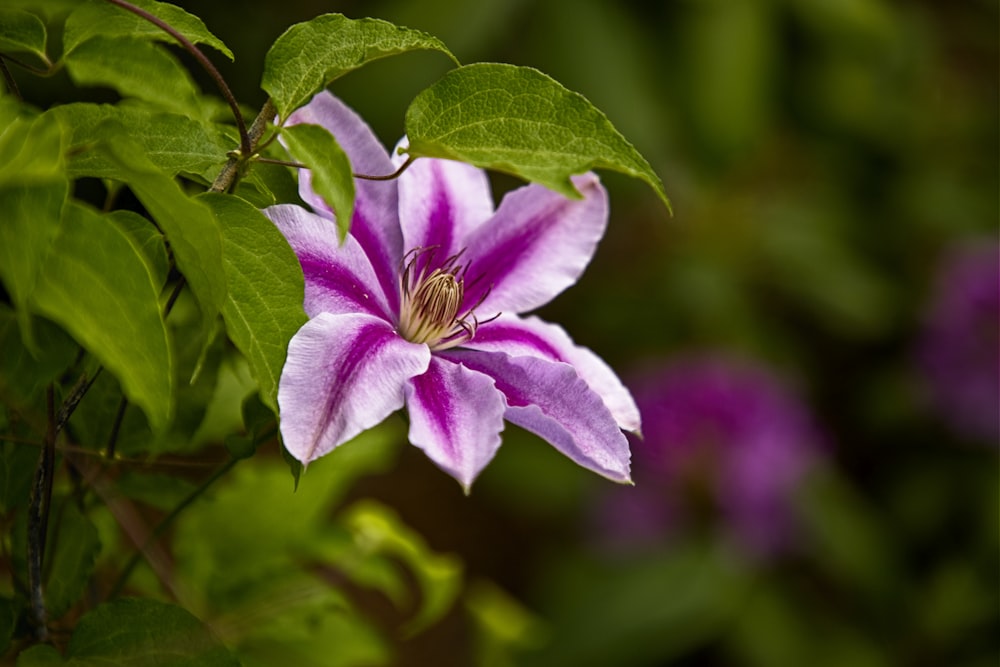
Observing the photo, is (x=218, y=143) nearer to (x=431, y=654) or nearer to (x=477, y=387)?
(x=477, y=387)

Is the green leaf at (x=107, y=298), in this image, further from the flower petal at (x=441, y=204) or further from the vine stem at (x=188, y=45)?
the flower petal at (x=441, y=204)

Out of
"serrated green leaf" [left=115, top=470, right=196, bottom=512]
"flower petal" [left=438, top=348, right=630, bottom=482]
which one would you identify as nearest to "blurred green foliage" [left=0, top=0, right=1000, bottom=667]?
"serrated green leaf" [left=115, top=470, right=196, bottom=512]

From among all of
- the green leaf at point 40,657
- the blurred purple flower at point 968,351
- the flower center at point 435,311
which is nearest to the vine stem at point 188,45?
the flower center at point 435,311

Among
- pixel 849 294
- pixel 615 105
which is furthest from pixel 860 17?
pixel 849 294

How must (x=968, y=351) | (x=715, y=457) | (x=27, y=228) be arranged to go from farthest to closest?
(x=968, y=351) → (x=715, y=457) → (x=27, y=228)

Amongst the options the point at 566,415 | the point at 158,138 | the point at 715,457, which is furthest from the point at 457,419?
the point at 715,457

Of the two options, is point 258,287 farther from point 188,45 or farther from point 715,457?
point 715,457

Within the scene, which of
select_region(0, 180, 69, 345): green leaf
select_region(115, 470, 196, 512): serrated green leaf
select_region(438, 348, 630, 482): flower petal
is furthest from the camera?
select_region(115, 470, 196, 512): serrated green leaf

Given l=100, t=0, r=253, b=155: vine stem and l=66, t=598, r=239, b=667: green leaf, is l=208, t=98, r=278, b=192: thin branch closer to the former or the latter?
l=100, t=0, r=253, b=155: vine stem
